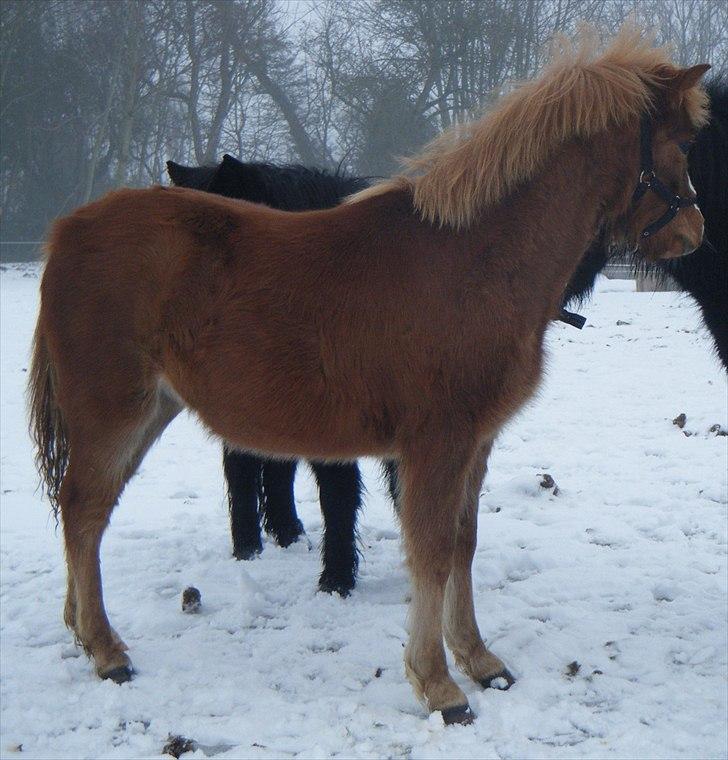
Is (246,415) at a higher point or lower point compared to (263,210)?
lower

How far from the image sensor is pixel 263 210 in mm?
3256

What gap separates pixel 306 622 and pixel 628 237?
6.88 feet

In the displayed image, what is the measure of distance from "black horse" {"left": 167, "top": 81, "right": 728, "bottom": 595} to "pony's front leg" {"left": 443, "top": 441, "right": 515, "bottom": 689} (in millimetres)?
431

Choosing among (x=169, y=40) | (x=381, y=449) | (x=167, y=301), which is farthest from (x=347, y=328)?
(x=169, y=40)

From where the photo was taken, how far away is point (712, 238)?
11.1 feet

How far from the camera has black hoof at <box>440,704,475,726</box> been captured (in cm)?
276

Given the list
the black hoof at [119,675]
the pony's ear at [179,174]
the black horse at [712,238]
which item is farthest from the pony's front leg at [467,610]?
the pony's ear at [179,174]

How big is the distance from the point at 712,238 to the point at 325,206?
1.87 meters

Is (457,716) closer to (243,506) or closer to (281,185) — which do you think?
(243,506)

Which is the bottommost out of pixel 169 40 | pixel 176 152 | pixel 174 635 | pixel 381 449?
pixel 174 635

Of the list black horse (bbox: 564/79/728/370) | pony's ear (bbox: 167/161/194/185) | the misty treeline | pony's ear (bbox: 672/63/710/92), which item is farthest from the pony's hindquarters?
the misty treeline

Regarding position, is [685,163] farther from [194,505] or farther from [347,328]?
[194,505]

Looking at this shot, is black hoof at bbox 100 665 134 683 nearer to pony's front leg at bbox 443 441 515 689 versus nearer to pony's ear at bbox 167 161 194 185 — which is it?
pony's front leg at bbox 443 441 515 689

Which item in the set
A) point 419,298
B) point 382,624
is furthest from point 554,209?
point 382,624
